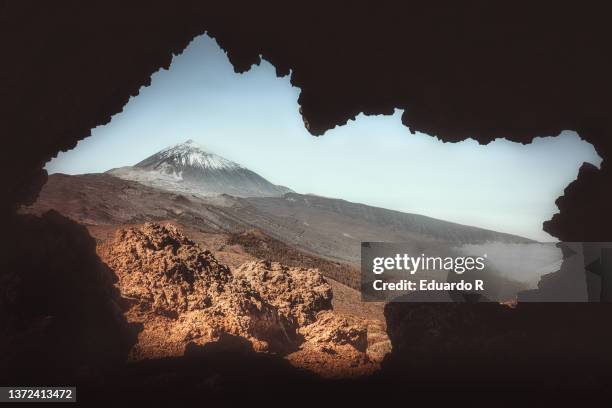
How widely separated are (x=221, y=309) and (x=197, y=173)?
6596 cm

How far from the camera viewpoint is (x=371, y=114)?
816 cm

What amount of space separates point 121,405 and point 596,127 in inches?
327

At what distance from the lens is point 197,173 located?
7069cm

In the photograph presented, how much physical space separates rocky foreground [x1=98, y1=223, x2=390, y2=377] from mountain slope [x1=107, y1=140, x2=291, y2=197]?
4814cm

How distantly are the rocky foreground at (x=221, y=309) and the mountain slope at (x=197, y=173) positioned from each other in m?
48.1

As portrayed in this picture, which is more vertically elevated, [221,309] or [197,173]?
[197,173]

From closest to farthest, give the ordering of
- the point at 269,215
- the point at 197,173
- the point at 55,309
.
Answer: the point at 55,309
the point at 269,215
the point at 197,173

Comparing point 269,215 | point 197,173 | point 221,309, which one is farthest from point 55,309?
point 197,173

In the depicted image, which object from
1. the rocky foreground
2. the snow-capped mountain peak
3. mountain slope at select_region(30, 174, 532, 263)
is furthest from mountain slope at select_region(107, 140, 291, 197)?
the rocky foreground

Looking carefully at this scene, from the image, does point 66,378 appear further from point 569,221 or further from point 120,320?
point 569,221

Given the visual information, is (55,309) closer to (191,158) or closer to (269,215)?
(269,215)

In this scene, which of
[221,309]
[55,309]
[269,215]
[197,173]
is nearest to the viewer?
[55,309]

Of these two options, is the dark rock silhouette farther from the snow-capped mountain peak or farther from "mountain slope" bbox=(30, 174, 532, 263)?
the snow-capped mountain peak

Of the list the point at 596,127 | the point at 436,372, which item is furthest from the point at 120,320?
the point at 596,127
